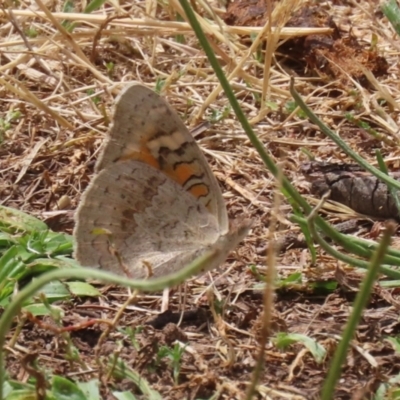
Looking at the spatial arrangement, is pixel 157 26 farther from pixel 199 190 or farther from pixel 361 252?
pixel 361 252

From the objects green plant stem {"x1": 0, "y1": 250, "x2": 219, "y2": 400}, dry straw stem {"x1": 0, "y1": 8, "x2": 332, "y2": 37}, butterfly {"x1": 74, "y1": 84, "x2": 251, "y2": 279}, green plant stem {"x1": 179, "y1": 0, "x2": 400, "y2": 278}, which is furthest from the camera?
dry straw stem {"x1": 0, "y1": 8, "x2": 332, "y2": 37}

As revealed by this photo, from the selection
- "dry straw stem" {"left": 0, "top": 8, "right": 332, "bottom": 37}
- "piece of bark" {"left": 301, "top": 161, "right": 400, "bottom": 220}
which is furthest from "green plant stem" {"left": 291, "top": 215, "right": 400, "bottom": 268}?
"dry straw stem" {"left": 0, "top": 8, "right": 332, "bottom": 37}

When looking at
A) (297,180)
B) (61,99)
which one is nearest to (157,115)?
(297,180)

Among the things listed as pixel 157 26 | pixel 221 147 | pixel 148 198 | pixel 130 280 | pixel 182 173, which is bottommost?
pixel 221 147

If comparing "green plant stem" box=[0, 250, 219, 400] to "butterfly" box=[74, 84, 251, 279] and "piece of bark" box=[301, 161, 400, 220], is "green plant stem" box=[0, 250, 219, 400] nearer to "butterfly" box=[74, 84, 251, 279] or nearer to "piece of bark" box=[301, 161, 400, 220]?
"butterfly" box=[74, 84, 251, 279]

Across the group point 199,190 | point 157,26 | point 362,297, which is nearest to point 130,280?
point 362,297

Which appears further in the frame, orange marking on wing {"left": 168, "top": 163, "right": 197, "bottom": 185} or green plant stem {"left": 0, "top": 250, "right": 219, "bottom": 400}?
orange marking on wing {"left": 168, "top": 163, "right": 197, "bottom": 185}

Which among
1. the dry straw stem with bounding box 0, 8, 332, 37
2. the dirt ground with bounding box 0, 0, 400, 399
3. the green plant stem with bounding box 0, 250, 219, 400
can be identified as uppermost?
the green plant stem with bounding box 0, 250, 219, 400

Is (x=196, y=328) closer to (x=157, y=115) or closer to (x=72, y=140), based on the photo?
(x=157, y=115)

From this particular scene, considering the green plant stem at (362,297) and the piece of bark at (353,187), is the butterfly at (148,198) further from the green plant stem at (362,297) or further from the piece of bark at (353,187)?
the green plant stem at (362,297)
